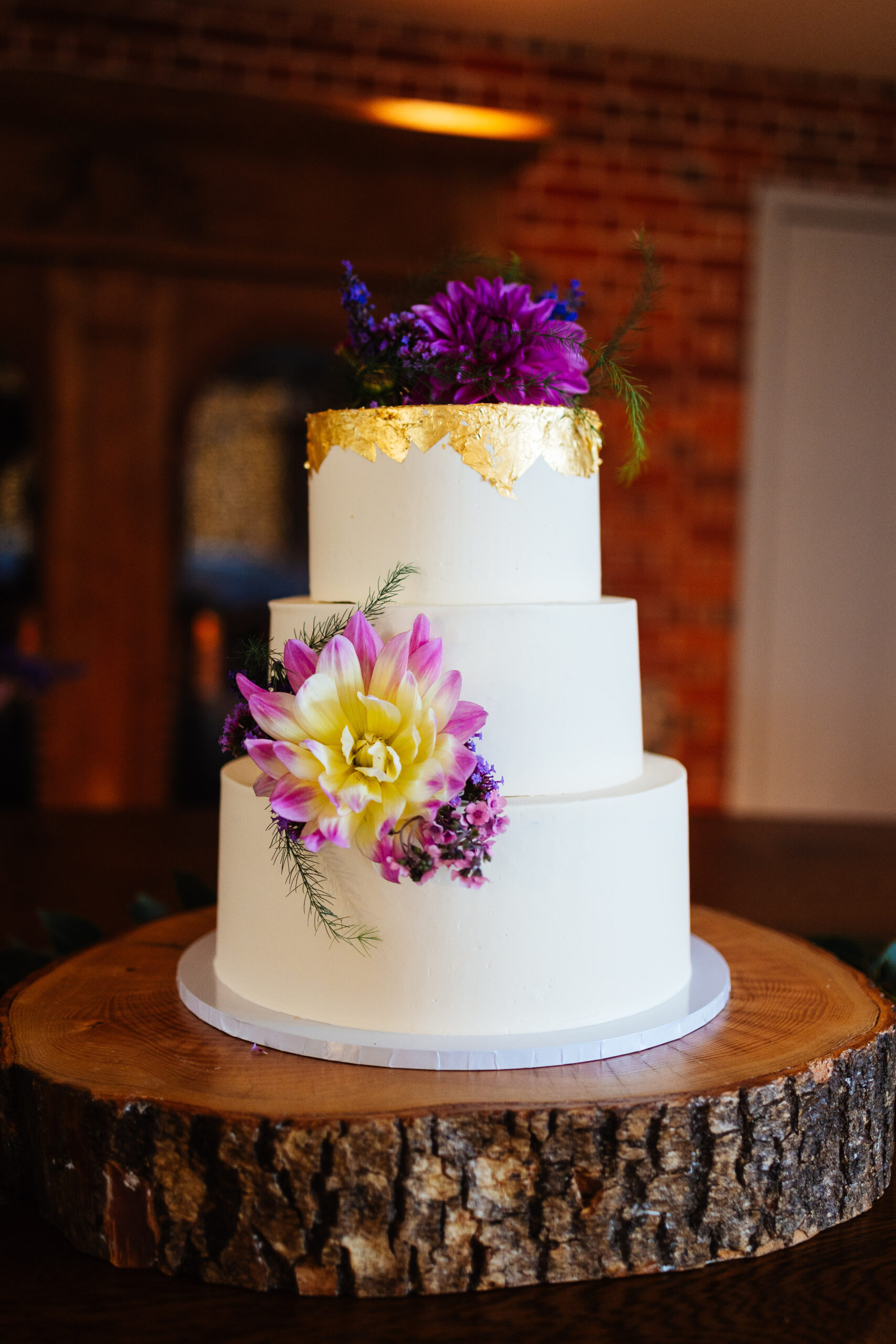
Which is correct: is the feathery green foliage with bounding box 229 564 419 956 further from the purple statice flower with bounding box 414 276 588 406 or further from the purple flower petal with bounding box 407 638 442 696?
the purple statice flower with bounding box 414 276 588 406

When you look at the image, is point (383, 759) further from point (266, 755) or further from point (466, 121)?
point (466, 121)

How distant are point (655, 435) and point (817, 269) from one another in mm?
821

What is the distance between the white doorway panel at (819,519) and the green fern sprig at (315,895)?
3.12m

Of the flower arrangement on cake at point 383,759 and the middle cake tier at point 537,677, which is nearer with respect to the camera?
the flower arrangement on cake at point 383,759

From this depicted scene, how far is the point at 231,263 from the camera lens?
338 centimetres

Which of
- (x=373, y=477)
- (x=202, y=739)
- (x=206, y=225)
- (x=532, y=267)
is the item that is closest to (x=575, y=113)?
(x=532, y=267)

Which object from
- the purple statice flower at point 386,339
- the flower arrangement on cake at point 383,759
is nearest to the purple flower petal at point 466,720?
the flower arrangement on cake at point 383,759

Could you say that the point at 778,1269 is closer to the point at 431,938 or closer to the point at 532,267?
the point at 431,938

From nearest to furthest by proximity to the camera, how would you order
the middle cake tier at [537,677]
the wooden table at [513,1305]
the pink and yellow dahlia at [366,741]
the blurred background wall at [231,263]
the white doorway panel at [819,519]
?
the wooden table at [513,1305]
the pink and yellow dahlia at [366,741]
the middle cake tier at [537,677]
the blurred background wall at [231,263]
the white doorway panel at [819,519]

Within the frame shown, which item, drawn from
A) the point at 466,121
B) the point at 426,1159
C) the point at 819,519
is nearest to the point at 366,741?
the point at 426,1159

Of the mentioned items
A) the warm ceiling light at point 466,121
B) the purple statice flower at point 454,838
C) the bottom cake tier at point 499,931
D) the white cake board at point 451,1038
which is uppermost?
the warm ceiling light at point 466,121

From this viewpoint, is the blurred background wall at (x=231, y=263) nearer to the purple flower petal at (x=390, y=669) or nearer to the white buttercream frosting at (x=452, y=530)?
the white buttercream frosting at (x=452, y=530)

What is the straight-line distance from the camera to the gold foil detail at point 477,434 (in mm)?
1159

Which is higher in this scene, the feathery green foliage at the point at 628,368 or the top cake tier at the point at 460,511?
the feathery green foliage at the point at 628,368
